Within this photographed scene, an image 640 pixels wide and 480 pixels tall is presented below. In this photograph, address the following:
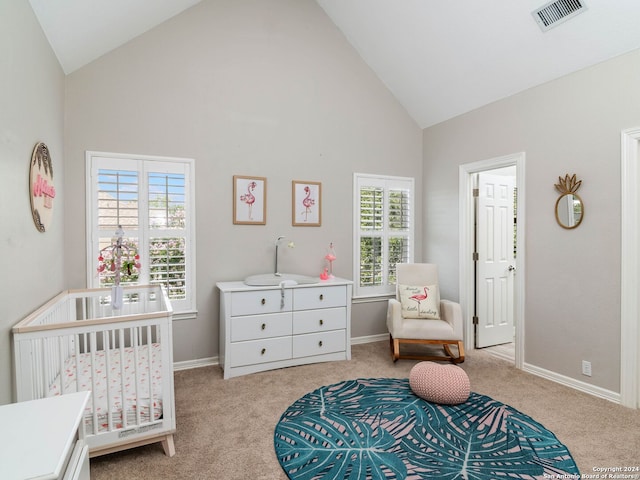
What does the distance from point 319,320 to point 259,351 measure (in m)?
0.65

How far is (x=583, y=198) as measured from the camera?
113 inches

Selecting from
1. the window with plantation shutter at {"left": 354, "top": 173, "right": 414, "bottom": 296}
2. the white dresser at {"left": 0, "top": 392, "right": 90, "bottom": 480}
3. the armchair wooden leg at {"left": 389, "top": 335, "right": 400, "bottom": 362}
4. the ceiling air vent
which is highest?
the ceiling air vent

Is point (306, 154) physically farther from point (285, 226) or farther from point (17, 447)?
point (17, 447)

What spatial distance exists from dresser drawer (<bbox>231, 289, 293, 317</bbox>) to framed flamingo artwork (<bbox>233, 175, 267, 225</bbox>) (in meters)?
0.79

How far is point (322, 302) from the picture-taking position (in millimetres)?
3520

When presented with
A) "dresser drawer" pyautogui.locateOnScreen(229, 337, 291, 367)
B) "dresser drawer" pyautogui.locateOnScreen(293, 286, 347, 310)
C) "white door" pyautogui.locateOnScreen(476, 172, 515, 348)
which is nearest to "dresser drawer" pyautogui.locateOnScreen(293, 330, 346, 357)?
"dresser drawer" pyautogui.locateOnScreen(229, 337, 291, 367)

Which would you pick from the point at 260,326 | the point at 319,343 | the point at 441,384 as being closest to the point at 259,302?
the point at 260,326

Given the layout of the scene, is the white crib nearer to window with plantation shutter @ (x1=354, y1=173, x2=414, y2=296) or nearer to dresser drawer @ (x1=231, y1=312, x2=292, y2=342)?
dresser drawer @ (x1=231, y1=312, x2=292, y2=342)

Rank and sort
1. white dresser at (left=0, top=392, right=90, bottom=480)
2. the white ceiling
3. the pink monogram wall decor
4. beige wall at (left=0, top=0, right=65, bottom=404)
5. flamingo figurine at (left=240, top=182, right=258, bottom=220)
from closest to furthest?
white dresser at (left=0, top=392, right=90, bottom=480) → beige wall at (left=0, top=0, right=65, bottom=404) → the pink monogram wall decor → the white ceiling → flamingo figurine at (left=240, top=182, right=258, bottom=220)

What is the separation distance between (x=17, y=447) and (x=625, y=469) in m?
2.75

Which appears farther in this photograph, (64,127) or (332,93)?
(332,93)

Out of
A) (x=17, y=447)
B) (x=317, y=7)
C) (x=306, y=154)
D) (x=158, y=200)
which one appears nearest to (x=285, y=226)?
(x=306, y=154)

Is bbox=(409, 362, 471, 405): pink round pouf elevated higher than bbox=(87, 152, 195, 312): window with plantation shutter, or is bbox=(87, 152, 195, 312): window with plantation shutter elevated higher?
bbox=(87, 152, 195, 312): window with plantation shutter

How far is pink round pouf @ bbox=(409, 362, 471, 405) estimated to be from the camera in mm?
Result: 2584
